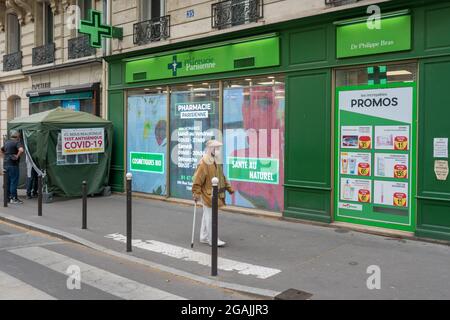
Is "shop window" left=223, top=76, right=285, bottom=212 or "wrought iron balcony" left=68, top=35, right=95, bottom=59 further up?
"wrought iron balcony" left=68, top=35, right=95, bottom=59

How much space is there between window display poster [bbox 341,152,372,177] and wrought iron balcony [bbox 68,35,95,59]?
916 centimetres

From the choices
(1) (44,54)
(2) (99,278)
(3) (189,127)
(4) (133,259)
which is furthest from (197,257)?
(1) (44,54)

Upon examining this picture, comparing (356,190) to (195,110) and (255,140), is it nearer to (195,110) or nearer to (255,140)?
(255,140)

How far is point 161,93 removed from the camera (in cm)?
1236

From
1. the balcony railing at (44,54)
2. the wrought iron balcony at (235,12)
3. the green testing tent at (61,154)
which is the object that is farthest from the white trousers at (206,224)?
the balcony railing at (44,54)

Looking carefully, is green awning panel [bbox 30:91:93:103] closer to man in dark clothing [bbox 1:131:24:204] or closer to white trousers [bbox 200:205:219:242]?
man in dark clothing [bbox 1:131:24:204]

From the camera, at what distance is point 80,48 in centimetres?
1509

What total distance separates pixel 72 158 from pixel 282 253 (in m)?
7.25

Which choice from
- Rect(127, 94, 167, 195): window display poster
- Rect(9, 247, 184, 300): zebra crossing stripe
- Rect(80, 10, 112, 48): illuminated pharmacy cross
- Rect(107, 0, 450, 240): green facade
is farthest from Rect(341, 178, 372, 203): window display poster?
Rect(80, 10, 112, 48): illuminated pharmacy cross

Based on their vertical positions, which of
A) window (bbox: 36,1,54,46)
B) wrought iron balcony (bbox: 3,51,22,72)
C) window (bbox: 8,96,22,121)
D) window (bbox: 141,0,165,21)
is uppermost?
window (bbox: 36,1,54,46)

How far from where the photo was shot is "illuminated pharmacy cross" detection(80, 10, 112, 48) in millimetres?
12922
